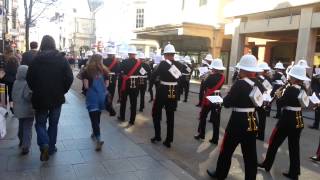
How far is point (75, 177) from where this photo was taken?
518 cm

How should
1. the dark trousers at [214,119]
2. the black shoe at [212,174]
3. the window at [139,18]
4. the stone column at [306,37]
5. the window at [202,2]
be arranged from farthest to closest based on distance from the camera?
the window at [139,18] → the window at [202,2] → the stone column at [306,37] → the dark trousers at [214,119] → the black shoe at [212,174]

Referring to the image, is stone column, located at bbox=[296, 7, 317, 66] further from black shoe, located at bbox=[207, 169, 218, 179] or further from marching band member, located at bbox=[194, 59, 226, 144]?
black shoe, located at bbox=[207, 169, 218, 179]

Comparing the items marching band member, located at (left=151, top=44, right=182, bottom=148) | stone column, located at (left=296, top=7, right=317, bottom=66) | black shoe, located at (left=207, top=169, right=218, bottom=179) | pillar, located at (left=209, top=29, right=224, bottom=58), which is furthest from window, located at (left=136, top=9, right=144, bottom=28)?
black shoe, located at (left=207, top=169, right=218, bottom=179)

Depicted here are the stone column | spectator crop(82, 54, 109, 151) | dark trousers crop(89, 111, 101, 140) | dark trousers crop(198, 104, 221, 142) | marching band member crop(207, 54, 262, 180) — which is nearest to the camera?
marching band member crop(207, 54, 262, 180)

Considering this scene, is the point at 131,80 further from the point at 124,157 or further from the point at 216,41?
the point at 216,41

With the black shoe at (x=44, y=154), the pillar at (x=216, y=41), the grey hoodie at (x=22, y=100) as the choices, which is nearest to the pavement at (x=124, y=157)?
the black shoe at (x=44, y=154)

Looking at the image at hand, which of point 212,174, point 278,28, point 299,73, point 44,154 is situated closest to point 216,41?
point 278,28

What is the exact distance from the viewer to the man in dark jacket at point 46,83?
220 inches

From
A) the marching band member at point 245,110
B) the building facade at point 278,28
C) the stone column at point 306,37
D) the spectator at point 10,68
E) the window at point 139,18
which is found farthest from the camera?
the window at point 139,18

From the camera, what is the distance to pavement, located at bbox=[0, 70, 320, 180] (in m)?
5.39

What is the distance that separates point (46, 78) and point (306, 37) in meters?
12.7

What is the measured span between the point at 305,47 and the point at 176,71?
1013 centimetres

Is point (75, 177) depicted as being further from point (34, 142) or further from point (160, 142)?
point (160, 142)

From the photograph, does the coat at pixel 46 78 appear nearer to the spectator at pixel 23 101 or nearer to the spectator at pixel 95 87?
the spectator at pixel 23 101
